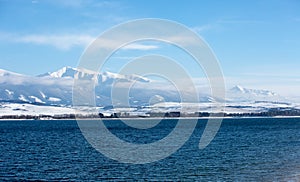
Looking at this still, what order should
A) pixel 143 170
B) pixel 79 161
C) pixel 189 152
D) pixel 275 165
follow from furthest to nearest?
pixel 189 152
pixel 79 161
pixel 275 165
pixel 143 170

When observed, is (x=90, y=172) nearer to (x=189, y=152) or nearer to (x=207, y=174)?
(x=207, y=174)

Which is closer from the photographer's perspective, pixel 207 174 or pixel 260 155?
pixel 207 174

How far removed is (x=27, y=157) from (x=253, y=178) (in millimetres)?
32821

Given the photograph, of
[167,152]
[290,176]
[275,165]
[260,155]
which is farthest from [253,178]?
[167,152]

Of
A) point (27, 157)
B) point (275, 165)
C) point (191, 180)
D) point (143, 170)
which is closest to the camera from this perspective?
point (191, 180)

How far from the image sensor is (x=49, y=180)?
1689 inches

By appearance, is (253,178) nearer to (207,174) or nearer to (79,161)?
(207,174)

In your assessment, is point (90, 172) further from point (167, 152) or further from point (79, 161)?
point (167, 152)

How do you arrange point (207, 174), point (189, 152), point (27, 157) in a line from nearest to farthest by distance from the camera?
point (207, 174) → point (27, 157) → point (189, 152)

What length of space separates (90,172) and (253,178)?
16279 millimetres

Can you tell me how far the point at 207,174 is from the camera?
149 feet

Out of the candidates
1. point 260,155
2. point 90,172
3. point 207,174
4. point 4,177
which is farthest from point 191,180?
point 260,155

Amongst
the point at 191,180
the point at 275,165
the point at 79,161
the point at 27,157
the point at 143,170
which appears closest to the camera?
the point at 191,180

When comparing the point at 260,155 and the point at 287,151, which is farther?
the point at 287,151
